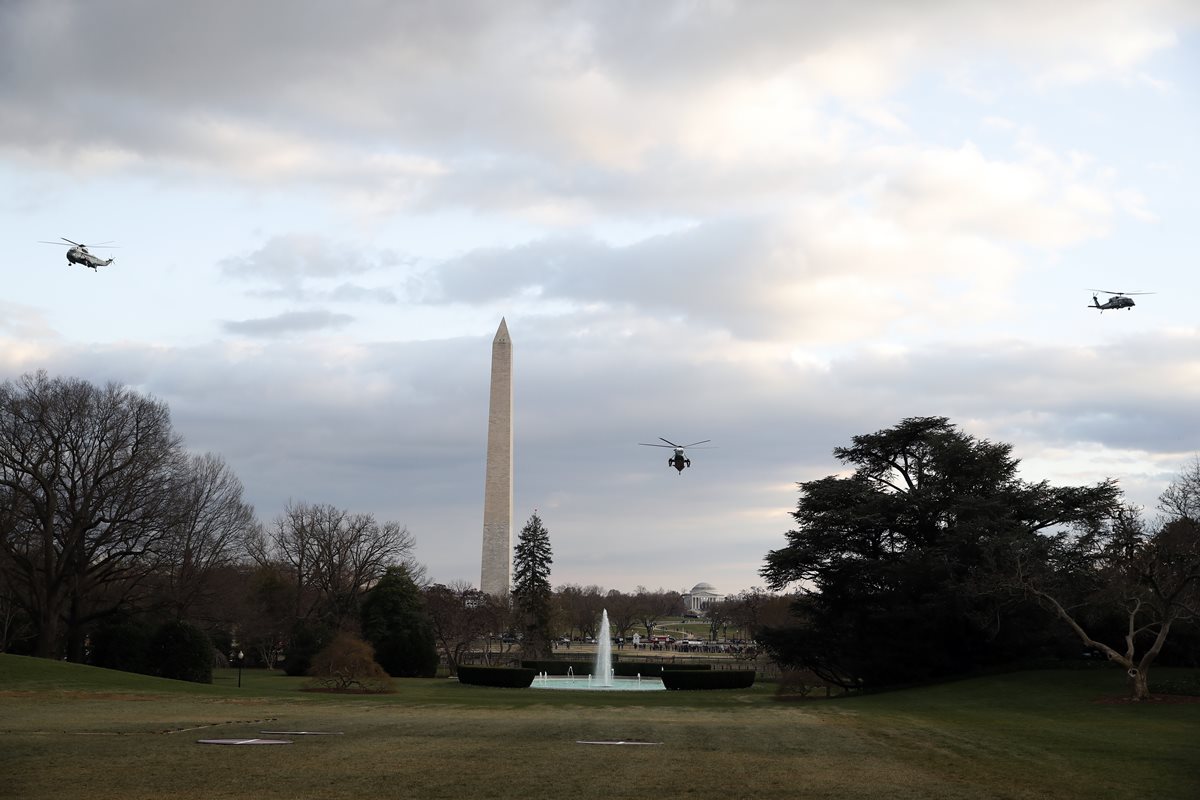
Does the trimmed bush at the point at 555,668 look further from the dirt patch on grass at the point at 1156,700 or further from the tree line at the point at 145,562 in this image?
the dirt patch on grass at the point at 1156,700

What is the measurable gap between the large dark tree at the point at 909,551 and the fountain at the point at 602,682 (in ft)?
29.4

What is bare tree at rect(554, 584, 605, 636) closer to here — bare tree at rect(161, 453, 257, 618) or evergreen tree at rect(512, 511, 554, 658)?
evergreen tree at rect(512, 511, 554, 658)

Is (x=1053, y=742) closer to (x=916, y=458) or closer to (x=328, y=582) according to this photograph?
(x=916, y=458)

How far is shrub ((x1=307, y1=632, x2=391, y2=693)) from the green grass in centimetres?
884

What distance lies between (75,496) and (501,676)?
21845 millimetres

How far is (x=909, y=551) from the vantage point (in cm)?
4728

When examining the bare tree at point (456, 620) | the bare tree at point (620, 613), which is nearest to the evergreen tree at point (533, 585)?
the bare tree at point (456, 620)

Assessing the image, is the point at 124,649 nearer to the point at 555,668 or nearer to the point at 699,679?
the point at 699,679

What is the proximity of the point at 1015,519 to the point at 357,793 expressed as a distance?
3906 centimetres

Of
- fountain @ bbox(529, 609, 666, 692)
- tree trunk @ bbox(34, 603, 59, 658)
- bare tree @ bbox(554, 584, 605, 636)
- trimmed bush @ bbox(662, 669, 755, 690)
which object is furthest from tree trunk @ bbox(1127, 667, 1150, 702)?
bare tree @ bbox(554, 584, 605, 636)

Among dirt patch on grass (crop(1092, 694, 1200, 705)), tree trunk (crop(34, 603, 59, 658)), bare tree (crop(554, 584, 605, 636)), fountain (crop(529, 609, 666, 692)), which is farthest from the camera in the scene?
bare tree (crop(554, 584, 605, 636))

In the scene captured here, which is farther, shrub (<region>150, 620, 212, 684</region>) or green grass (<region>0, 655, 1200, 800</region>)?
shrub (<region>150, 620, 212, 684</region>)

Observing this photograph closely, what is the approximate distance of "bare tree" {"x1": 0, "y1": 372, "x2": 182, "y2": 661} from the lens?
47344 millimetres

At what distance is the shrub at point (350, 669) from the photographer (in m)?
45.9
